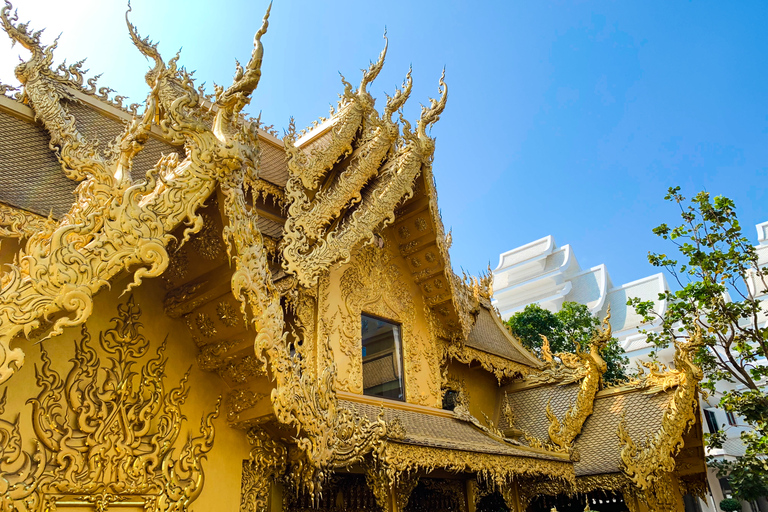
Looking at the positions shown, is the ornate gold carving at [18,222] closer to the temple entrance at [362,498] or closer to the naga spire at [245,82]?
the naga spire at [245,82]

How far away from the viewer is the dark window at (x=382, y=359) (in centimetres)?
629

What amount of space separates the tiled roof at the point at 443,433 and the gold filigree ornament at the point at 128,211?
2.62 metres

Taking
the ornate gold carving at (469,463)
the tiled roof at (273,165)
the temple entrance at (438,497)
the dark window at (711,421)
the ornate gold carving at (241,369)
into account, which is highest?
the tiled roof at (273,165)

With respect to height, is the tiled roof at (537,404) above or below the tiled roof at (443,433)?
above

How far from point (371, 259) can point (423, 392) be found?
66.0 inches

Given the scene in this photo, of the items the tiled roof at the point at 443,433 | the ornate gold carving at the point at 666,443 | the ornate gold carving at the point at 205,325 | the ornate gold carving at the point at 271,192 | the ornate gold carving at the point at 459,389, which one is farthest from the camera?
the ornate gold carving at the point at 459,389

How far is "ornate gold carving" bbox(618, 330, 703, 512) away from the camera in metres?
6.68

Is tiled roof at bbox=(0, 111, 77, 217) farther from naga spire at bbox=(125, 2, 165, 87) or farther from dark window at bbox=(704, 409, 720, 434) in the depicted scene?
dark window at bbox=(704, 409, 720, 434)

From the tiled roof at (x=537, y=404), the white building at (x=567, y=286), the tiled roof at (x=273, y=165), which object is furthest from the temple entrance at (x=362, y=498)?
the white building at (x=567, y=286)

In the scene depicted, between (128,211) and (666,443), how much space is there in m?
6.66

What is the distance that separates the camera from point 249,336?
3719 mm

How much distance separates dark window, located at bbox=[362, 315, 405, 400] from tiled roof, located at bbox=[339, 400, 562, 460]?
0.36 m

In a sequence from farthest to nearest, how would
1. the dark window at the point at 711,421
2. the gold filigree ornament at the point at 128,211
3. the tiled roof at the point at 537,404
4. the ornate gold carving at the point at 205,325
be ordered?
the dark window at the point at 711,421, the tiled roof at the point at 537,404, the ornate gold carving at the point at 205,325, the gold filigree ornament at the point at 128,211

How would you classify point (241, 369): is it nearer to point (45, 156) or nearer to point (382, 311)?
point (382, 311)
